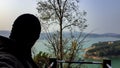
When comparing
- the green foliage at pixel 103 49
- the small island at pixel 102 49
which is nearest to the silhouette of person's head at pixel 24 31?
the small island at pixel 102 49

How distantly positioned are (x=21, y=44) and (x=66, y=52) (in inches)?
365

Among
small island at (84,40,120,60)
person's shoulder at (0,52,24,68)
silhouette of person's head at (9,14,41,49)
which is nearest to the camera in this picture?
person's shoulder at (0,52,24,68)

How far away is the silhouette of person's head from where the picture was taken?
583 mm

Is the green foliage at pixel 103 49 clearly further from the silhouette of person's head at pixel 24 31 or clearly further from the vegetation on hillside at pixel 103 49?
the silhouette of person's head at pixel 24 31

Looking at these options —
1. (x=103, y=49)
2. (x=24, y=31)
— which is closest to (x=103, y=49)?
(x=103, y=49)

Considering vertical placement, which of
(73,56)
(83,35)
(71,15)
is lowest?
(73,56)

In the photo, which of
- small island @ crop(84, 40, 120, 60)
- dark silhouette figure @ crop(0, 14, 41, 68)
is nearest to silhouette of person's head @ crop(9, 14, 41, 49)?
dark silhouette figure @ crop(0, 14, 41, 68)

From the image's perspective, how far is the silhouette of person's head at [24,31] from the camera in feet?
1.91

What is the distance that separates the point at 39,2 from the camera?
9.76m

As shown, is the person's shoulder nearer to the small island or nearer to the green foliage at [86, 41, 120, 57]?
the small island

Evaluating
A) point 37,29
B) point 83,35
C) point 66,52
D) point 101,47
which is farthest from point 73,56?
point 37,29

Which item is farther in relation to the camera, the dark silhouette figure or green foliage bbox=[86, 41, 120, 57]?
green foliage bbox=[86, 41, 120, 57]

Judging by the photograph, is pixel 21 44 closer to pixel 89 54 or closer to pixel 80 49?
pixel 80 49

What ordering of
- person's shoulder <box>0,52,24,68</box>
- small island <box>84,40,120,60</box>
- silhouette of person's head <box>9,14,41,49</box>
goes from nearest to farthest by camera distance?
person's shoulder <box>0,52,24,68</box> → silhouette of person's head <box>9,14,41,49</box> → small island <box>84,40,120,60</box>
